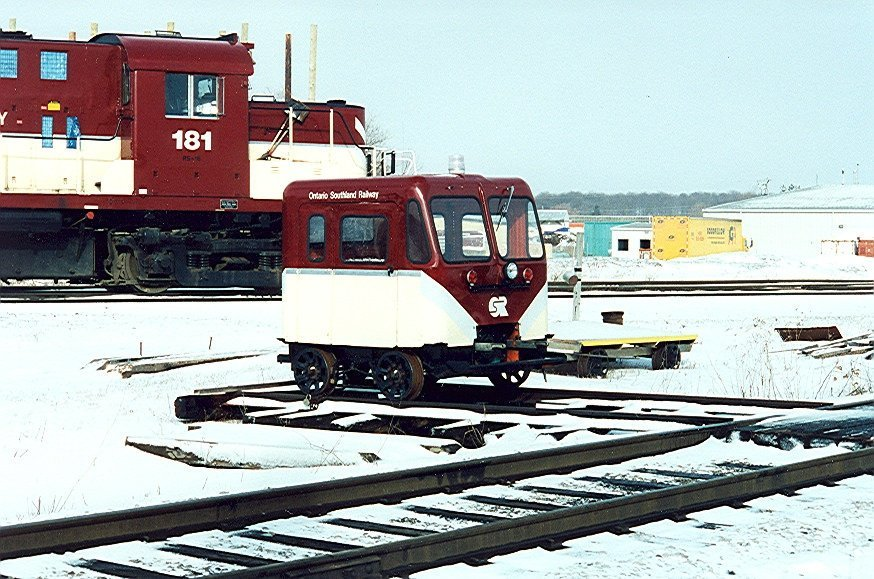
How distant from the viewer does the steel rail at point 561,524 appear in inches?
190

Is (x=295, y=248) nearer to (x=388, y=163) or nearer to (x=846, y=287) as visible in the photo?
(x=388, y=163)

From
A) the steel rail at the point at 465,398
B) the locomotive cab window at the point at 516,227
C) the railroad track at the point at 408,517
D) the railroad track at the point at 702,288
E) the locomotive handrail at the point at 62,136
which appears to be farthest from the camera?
the railroad track at the point at 702,288

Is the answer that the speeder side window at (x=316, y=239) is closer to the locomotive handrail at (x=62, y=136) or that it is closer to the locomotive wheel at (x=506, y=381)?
the locomotive wheel at (x=506, y=381)

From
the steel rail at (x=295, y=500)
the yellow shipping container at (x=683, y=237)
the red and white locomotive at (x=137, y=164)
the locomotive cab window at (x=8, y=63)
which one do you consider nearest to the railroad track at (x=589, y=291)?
the red and white locomotive at (x=137, y=164)

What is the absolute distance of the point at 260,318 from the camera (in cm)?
1869

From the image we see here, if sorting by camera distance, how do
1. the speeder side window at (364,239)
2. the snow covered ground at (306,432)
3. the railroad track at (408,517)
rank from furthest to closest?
the speeder side window at (364,239) < the snow covered ground at (306,432) < the railroad track at (408,517)

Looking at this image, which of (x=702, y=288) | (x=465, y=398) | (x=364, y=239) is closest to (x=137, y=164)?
(x=364, y=239)

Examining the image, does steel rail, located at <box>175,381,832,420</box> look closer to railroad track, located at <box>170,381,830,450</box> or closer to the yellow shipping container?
railroad track, located at <box>170,381,830,450</box>

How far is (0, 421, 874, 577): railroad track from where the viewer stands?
5.19 meters

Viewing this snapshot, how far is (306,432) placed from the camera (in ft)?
30.6

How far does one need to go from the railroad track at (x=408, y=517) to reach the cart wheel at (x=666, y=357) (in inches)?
237

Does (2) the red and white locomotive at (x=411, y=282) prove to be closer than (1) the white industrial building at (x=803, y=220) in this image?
Yes

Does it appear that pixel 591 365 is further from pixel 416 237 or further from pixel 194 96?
pixel 194 96

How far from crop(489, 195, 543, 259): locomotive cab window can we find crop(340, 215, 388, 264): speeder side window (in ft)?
3.14
